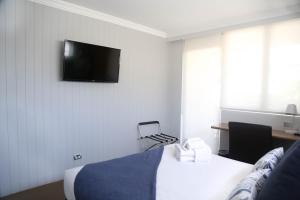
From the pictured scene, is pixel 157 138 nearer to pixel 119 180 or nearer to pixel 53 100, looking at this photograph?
pixel 53 100

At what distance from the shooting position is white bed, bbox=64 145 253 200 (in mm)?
1489

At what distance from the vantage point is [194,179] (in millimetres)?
1734

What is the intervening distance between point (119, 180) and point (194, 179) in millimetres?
606

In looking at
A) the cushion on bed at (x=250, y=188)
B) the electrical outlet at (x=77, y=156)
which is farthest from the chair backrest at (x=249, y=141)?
the electrical outlet at (x=77, y=156)

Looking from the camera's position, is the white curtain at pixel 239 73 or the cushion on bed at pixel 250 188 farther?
the white curtain at pixel 239 73

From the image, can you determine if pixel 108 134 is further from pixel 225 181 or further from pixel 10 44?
pixel 225 181

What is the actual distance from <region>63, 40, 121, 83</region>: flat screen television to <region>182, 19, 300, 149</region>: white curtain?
4.94ft

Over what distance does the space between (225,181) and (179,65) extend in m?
2.82

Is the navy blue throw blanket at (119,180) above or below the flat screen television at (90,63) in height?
below

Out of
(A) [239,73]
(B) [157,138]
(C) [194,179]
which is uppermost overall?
(A) [239,73]

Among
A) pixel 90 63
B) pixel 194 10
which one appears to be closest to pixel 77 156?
pixel 90 63

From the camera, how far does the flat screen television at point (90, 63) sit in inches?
109

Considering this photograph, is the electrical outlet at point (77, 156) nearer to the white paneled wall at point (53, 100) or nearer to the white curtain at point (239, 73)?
the white paneled wall at point (53, 100)

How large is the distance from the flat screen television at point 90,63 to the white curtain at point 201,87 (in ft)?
4.74
